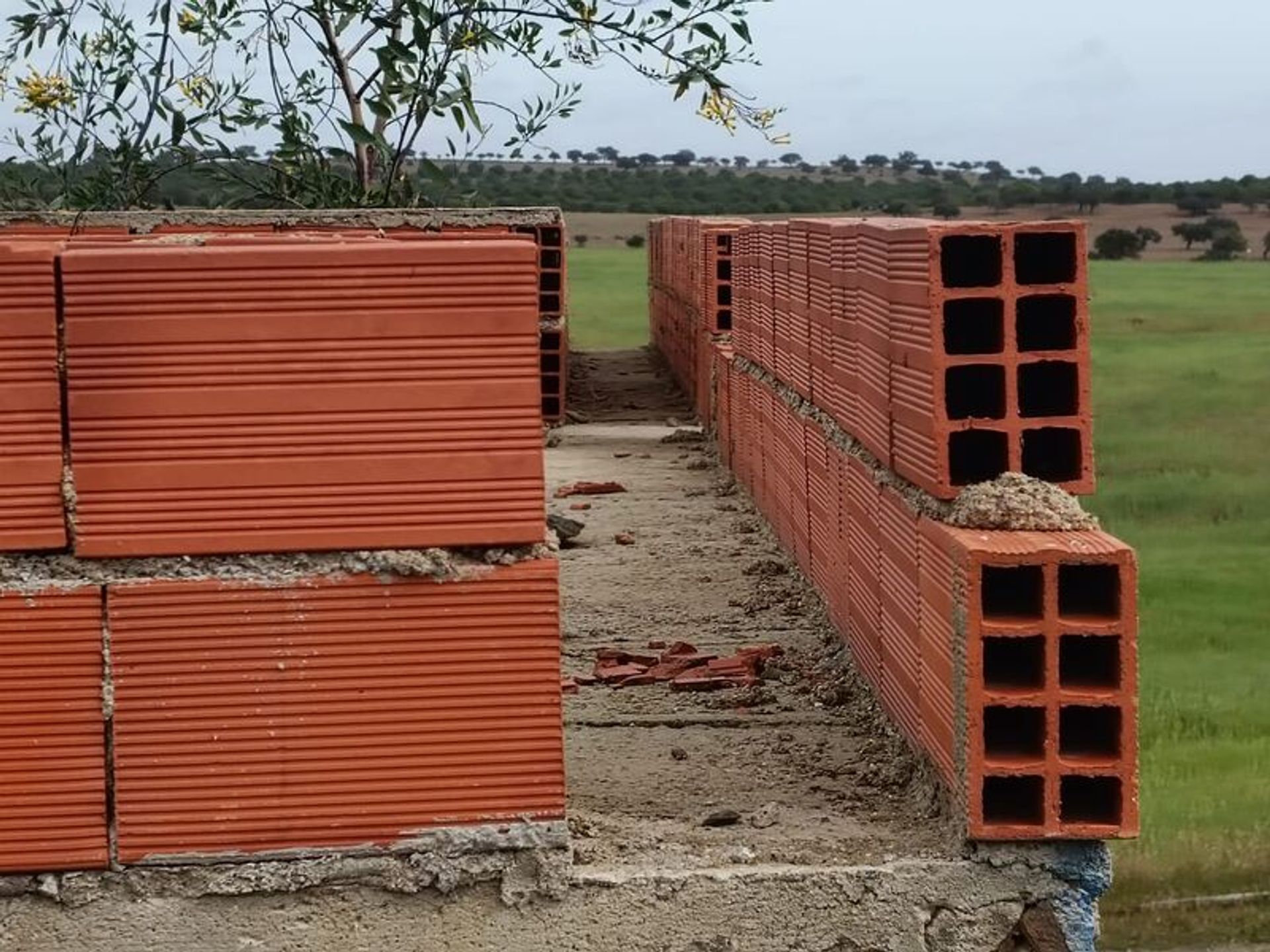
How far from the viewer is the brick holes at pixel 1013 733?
9.50ft

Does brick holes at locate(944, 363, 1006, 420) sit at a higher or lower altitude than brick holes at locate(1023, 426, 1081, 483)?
higher

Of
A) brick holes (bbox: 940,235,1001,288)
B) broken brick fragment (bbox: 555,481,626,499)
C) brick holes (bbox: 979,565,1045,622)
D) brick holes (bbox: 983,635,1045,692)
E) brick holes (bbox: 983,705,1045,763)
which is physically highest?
brick holes (bbox: 940,235,1001,288)

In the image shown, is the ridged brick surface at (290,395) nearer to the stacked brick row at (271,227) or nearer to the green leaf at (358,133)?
the stacked brick row at (271,227)

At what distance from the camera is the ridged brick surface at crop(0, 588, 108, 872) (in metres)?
2.75

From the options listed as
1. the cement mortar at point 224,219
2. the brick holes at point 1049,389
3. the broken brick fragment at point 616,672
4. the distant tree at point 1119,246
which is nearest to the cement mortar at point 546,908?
the brick holes at point 1049,389

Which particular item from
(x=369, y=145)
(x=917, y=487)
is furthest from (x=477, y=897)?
(x=369, y=145)

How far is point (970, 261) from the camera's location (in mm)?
3160

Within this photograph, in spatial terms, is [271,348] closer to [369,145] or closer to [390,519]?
[390,519]

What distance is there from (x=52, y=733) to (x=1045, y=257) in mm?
1811

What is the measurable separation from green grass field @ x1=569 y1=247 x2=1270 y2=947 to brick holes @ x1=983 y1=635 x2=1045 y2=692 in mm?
5110

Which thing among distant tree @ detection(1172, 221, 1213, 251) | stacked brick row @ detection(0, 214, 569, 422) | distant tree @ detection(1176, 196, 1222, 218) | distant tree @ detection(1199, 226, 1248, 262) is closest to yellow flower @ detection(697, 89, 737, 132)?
stacked brick row @ detection(0, 214, 569, 422)

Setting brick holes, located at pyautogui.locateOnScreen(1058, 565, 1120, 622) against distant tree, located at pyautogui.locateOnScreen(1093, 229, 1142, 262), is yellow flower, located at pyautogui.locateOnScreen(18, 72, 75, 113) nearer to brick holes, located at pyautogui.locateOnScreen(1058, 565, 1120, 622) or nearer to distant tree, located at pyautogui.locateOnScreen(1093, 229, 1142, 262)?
brick holes, located at pyautogui.locateOnScreen(1058, 565, 1120, 622)

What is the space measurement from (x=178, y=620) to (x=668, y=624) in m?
2.59

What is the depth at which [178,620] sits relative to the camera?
276cm
